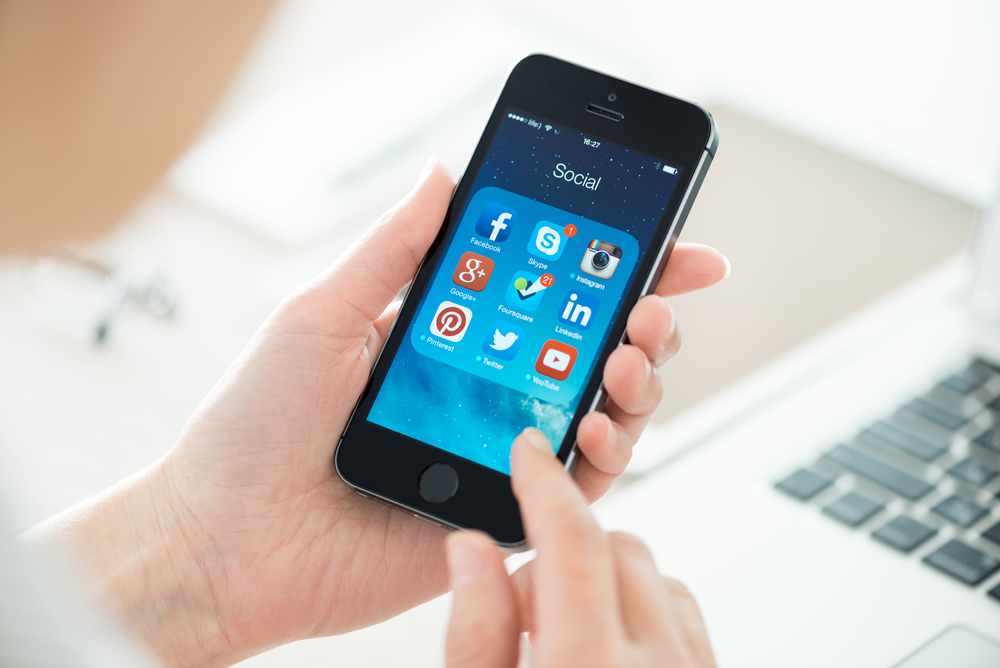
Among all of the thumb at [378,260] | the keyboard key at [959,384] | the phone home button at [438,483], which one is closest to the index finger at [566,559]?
the phone home button at [438,483]

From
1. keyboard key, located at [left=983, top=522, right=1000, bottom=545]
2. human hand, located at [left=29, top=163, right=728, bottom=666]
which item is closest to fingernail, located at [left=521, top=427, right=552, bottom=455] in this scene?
Result: human hand, located at [left=29, top=163, right=728, bottom=666]

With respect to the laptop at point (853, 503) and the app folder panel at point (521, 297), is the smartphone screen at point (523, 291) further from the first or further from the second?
the laptop at point (853, 503)

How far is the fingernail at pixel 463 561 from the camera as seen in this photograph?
39 centimetres

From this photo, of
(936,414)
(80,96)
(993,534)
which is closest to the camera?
(80,96)

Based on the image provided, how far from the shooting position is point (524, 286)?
2.03 ft

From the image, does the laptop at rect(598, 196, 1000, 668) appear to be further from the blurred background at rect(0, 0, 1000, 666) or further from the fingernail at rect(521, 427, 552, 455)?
the fingernail at rect(521, 427, 552, 455)

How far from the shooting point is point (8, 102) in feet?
1.80

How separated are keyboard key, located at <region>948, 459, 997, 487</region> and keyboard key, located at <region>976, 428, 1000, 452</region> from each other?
0.03 meters

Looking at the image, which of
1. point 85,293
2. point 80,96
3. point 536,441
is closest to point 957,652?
point 536,441

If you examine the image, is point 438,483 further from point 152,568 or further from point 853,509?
point 853,509

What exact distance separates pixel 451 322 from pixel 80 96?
292mm

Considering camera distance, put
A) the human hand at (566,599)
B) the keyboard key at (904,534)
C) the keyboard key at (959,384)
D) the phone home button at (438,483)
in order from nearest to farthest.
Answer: the human hand at (566,599) → the phone home button at (438,483) → the keyboard key at (904,534) → the keyboard key at (959,384)

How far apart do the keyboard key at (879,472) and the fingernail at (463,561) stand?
1.61 ft

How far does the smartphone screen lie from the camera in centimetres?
59
